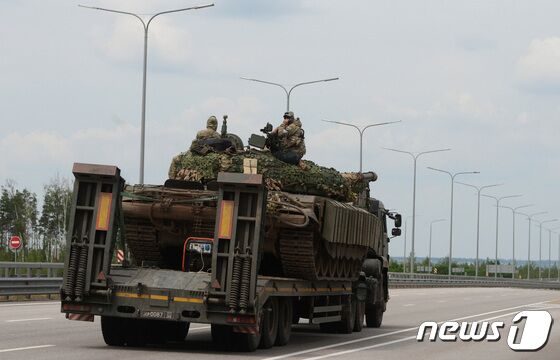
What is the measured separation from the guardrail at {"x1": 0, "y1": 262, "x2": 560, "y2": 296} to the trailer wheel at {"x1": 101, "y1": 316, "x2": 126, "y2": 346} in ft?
49.1

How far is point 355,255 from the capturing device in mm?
25766

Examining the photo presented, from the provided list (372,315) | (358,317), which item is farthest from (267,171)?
(372,315)

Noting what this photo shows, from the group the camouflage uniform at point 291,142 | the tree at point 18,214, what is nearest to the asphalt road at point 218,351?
the camouflage uniform at point 291,142

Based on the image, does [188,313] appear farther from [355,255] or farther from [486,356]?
[355,255]

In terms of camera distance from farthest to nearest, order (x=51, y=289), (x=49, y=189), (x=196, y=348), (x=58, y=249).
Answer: (x=49, y=189) → (x=58, y=249) → (x=51, y=289) → (x=196, y=348)

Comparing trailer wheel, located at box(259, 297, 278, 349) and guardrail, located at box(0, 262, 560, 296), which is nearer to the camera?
trailer wheel, located at box(259, 297, 278, 349)

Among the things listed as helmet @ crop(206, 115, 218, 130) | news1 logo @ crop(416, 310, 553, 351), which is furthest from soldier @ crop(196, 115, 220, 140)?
news1 logo @ crop(416, 310, 553, 351)

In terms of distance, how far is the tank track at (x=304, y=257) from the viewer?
21328mm

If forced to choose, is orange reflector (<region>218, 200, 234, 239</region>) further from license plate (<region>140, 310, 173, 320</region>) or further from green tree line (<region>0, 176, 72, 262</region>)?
green tree line (<region>0, 176, 72, 262</region>)

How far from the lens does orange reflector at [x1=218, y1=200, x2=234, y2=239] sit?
19.7m

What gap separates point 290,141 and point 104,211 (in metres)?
4.66

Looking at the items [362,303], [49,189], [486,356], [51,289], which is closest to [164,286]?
[486,356]

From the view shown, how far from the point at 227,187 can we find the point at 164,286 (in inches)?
64.1

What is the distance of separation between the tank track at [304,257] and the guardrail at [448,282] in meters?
47.8
